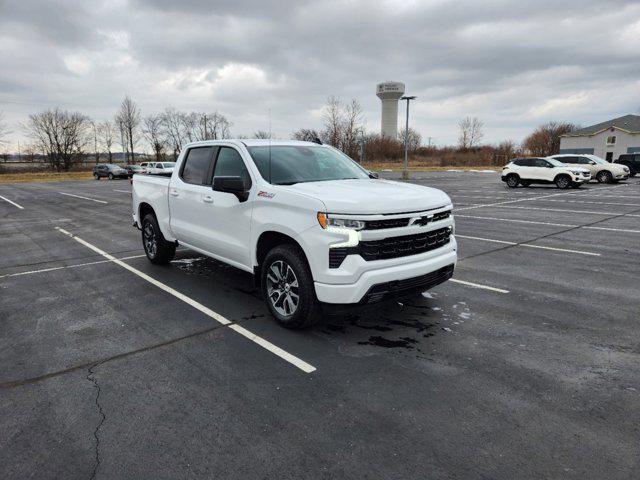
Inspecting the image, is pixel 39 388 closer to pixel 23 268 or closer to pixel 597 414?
pixel 597 414

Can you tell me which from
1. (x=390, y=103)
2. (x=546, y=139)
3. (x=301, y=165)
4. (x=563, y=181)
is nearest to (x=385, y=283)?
(x=301, y=165)

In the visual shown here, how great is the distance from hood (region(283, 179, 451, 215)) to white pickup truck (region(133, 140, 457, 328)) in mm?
10

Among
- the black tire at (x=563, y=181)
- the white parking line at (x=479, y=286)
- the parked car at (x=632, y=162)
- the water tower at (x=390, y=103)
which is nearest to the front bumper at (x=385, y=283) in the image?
the white parking line at (x=479, y=286)

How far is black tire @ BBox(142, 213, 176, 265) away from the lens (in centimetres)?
706

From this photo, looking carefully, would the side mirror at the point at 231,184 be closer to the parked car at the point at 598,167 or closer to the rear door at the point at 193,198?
the rear door at the point at 193,198

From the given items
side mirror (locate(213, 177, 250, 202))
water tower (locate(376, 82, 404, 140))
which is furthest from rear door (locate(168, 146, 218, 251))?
water tower (locate(376, 82, 404, 140))

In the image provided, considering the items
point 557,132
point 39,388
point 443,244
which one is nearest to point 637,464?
point 443,244

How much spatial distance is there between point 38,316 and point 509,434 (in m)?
5.11

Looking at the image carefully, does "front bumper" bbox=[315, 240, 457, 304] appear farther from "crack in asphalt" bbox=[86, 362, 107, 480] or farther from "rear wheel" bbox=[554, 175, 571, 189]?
"rear wheel" bbox=[554, 175, 571, 189]

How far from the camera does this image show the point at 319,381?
3502mm

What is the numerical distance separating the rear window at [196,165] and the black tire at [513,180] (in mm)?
23724

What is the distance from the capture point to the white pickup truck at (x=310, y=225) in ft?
12.8

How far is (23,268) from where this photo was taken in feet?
24.2

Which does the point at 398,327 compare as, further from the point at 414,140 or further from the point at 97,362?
the point at 414,140
